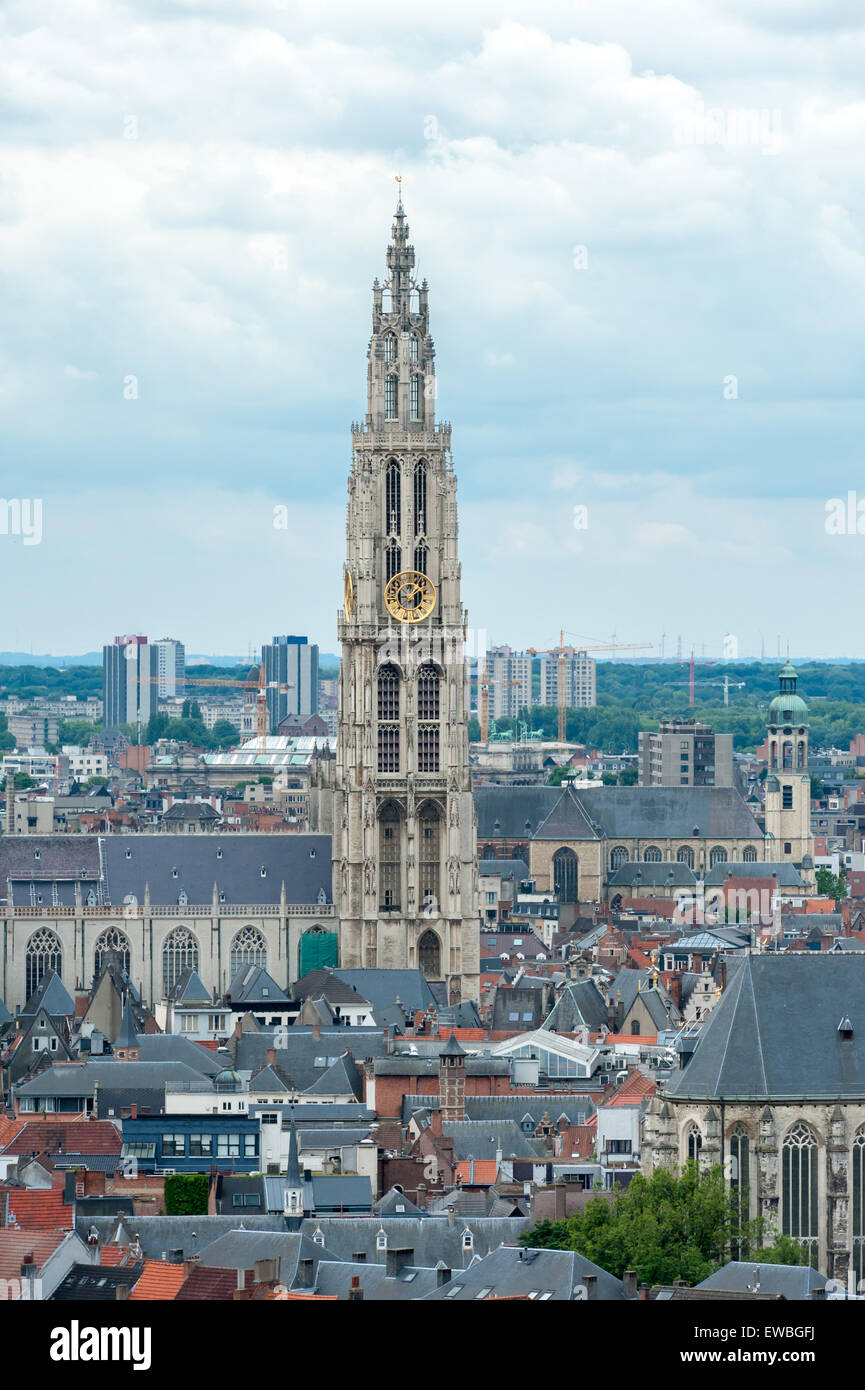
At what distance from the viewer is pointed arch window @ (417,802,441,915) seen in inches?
4958

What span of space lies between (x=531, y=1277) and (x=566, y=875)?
12503cm

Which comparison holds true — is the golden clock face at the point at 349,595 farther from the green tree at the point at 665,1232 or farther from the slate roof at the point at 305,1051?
the green tree at the point at 665,1232

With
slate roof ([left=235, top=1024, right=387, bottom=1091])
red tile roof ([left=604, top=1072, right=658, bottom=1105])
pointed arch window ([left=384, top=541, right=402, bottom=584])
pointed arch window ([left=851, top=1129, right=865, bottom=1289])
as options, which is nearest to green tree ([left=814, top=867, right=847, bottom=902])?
pointed arch window ([left=384, top=541, right=402, bottom=584])

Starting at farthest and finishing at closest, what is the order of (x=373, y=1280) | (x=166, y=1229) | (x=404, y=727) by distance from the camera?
(x=404, y=727) < (x=166, y=1229) < (x=373, y=1280)

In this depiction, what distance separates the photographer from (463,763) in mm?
125938

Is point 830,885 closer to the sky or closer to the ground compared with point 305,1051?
closer to the sky

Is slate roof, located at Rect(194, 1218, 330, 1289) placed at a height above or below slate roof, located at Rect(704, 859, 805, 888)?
below

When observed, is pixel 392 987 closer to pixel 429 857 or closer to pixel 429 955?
pixel 429 955

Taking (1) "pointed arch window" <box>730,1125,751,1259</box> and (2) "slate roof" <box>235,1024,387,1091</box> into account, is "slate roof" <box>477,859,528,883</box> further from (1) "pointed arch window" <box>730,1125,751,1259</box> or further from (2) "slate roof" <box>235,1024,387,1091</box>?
(1) "pointed arch window" <box>730,1125,751,1259</box>

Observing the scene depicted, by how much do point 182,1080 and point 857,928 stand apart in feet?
234

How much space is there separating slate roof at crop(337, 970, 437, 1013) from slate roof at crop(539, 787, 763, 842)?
56170 mm

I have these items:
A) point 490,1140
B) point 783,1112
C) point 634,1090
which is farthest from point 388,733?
point 783,1112

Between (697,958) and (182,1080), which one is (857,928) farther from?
(182,1080)

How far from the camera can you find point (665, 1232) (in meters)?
55.5
